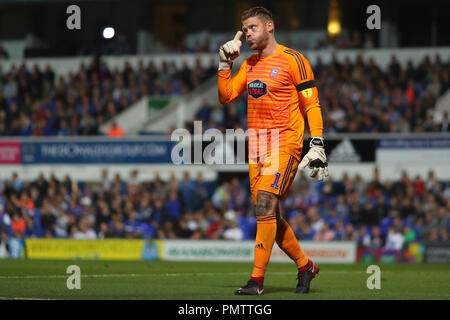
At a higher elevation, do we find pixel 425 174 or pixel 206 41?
pixel 206 41

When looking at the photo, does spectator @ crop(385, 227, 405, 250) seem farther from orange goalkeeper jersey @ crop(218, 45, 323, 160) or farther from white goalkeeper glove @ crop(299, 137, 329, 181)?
white goalkeeper glove @ crop(299, 137, 329, 181)

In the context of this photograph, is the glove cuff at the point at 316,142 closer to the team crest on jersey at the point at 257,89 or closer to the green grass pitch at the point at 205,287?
the team crest on jersey at the point at 257,89

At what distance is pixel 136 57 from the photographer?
109 ft

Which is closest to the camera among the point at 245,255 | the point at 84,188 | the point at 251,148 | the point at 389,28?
the point at 251,148

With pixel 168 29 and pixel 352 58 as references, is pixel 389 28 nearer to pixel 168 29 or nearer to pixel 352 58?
pixel 352 58

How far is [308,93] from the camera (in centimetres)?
878

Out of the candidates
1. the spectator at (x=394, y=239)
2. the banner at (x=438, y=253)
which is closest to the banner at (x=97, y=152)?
the spectator at (x=394, y=239)

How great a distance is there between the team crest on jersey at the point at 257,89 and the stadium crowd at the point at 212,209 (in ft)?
42.9

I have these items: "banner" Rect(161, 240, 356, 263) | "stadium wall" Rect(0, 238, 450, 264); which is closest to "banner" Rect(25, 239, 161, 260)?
"stadium wall" Rect(0, 238, 450, 264)

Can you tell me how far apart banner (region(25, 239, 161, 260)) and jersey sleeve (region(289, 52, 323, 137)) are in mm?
13376

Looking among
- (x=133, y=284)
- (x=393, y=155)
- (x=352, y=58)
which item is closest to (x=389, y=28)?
(x=352, y=58)

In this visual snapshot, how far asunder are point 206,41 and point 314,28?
14.3 ft

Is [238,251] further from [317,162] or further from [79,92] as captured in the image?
[317,162]

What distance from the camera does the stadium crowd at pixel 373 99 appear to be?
83.7 feet
